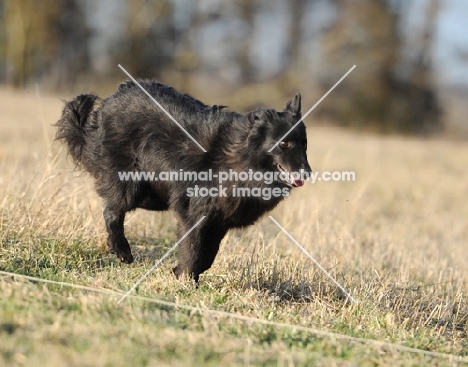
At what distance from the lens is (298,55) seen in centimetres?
3312

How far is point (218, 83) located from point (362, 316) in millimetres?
28846

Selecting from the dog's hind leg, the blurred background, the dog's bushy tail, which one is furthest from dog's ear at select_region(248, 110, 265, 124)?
the blurred background

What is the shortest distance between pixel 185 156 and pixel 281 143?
910 mm

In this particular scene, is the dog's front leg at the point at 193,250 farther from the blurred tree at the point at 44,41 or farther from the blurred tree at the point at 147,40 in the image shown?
the blurred tree at the point at 44,41

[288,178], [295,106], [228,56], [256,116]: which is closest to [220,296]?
[288,178]

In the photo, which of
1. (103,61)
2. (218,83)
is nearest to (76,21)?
(103,61)

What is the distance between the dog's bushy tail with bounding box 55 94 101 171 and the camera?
6032mm

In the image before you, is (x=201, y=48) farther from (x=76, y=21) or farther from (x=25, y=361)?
(x=25, y=361)

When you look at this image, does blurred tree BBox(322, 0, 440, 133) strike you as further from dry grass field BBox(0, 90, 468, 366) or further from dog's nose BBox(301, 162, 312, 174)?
dog's nose BBox(301, 162, 312, 174)

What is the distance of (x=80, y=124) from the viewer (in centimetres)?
611

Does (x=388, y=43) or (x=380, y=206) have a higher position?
(x=388, y=43)

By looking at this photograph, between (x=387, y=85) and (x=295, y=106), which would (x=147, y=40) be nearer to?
(x=387, y=85)

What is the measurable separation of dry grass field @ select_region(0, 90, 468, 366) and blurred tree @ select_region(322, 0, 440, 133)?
2378cm

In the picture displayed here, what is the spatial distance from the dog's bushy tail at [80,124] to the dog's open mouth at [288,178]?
200cm
